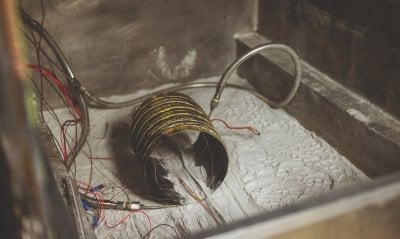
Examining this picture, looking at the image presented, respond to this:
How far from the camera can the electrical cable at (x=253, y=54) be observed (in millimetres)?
2885

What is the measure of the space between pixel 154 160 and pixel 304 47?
4.44 ft

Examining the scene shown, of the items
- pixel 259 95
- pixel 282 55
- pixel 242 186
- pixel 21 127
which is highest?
pixel 21 127

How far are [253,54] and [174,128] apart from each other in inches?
29.9

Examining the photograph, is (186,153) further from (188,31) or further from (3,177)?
(3,177)

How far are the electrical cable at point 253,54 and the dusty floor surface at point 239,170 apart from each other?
16 centimetres

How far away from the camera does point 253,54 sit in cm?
290

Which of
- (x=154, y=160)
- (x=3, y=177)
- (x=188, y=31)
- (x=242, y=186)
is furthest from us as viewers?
(x=188, y=31)

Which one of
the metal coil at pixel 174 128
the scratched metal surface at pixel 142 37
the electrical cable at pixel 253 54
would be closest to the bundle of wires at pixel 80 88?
the electrical cable at pixel 253 54

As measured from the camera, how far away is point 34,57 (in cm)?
340

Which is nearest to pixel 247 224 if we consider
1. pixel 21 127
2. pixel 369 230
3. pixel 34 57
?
pixel 369 230

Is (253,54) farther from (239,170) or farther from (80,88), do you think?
(80,88)

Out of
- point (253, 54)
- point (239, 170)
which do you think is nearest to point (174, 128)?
point (239, 170)

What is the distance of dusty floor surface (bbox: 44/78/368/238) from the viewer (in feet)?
8.34

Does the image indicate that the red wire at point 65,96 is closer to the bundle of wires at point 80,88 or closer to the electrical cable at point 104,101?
the bundle of wires at point 80,88
